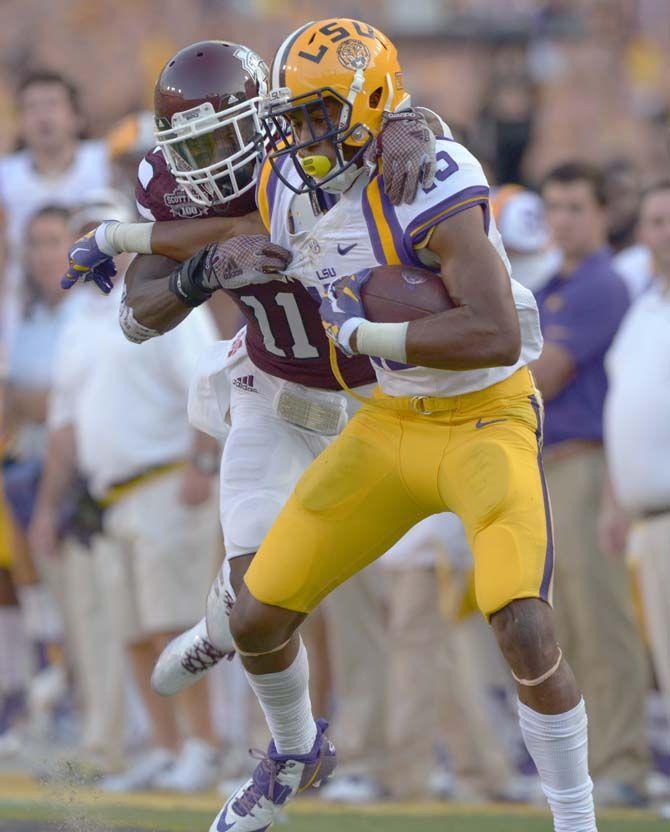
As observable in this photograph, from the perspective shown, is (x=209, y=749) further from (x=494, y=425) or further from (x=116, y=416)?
(x=494, y=425)

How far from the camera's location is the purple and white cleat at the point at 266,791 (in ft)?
15.3

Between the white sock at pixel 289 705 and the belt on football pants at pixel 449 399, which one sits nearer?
the belt on football pants at pixel 449 399

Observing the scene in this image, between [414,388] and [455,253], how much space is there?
1.40 feet

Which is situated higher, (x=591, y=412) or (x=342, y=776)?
(x=591, y=412)

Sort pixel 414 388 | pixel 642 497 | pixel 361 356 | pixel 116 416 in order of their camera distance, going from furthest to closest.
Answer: pixel 116 416, pixel 642 497, pixel 361 356, pixel 414 388

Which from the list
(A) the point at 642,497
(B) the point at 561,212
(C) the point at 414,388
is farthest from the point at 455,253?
(B) the point at 561,212

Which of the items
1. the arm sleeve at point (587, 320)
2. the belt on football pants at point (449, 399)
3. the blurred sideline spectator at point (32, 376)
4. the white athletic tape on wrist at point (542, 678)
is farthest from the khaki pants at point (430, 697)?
the white athletic tape on wrist at point (542, 678)

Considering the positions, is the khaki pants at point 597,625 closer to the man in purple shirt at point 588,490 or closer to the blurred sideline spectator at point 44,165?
the man in purple shirt at point 588,490

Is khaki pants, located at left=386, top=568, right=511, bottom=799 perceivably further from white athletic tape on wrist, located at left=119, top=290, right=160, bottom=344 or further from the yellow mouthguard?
the yellow mouthguard

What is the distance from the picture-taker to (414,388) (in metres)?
4.29

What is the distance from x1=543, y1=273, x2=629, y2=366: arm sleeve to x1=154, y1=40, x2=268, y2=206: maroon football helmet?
215 cm

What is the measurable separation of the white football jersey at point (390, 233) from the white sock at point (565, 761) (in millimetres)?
833

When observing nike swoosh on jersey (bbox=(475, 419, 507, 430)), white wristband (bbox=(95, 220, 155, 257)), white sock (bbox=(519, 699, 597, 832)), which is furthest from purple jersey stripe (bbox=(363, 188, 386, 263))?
white sock (bbox=(519, 699, 597, 832))

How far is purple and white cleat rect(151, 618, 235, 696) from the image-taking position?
4957mm
